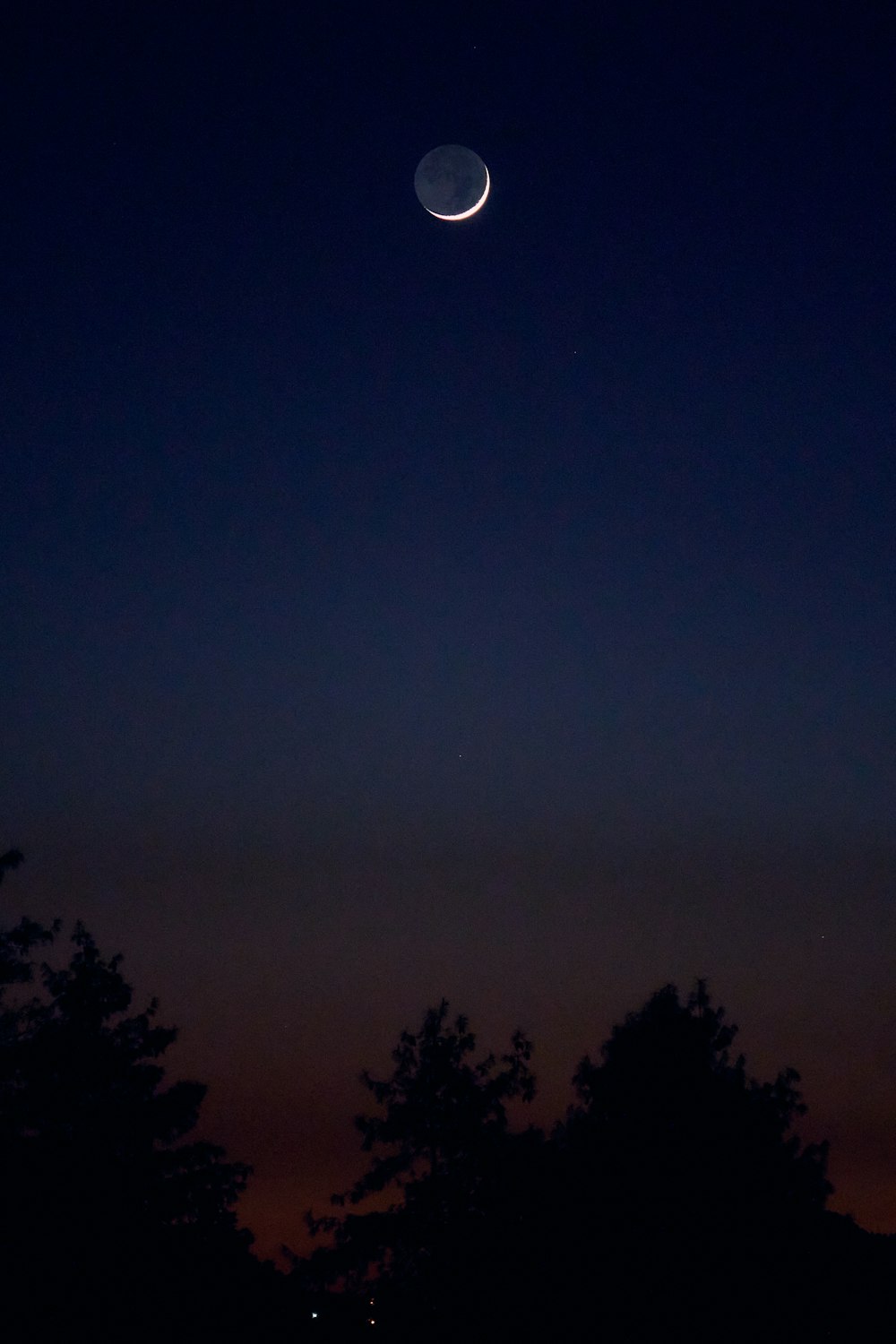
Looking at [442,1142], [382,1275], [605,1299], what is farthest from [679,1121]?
[382,1275]

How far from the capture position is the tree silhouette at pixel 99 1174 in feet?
44.3

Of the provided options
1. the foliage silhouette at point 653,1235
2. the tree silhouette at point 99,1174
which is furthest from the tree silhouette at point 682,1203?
the tree silhouette at point 99,1174

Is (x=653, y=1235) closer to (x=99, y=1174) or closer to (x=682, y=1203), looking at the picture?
(x=682, y=1203)

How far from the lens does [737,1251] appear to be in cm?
2283

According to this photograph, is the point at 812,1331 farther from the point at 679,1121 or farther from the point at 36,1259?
the point at 36,1259

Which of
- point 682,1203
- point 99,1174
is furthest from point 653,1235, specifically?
point 99,1174

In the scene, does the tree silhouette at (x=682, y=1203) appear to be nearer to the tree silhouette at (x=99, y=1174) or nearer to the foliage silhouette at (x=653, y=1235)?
the foliage silhouette at (x=653, y=1235)

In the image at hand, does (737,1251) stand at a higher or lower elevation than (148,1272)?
higher

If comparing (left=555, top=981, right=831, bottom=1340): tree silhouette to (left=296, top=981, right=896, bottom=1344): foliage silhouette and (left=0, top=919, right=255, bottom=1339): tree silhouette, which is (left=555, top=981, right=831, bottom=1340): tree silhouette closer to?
(left=296, top=981, right=896, bottom=1344): foliage silhouette

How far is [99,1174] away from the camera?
72.5 ft

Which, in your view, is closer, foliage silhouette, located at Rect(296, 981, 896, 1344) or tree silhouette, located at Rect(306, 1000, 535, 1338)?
foliage silhouette, located at Rect(296, 981, 896, 1344)

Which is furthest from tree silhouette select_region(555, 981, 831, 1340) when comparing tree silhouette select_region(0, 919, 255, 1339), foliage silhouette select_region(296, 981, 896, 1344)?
tree silhouette select_region(0, 919, 255, 1339)

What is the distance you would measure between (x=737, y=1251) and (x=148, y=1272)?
13.4 metres

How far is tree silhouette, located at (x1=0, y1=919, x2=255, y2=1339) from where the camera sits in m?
13.5
